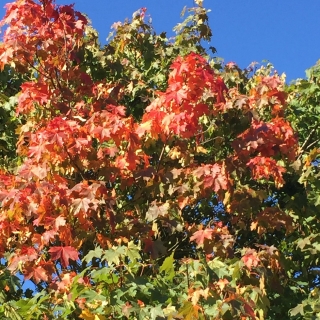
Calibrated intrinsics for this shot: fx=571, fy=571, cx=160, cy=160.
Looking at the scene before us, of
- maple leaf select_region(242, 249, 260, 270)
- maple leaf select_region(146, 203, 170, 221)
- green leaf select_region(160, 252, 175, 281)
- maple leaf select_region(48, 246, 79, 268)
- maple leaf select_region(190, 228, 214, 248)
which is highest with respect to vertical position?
maple leaf select_region(146, 203, 170, 221)

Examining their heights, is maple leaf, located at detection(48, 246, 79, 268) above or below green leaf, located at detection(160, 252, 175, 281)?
above

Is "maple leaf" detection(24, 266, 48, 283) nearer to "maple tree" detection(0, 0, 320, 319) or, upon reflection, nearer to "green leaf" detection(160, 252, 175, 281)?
"maple tree" detection(0, 0, 320, 319)

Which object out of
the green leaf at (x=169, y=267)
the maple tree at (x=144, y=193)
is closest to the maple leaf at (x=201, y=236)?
the maple tree at (x=144, y=193)

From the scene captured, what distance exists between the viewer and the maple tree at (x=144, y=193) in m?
4.03

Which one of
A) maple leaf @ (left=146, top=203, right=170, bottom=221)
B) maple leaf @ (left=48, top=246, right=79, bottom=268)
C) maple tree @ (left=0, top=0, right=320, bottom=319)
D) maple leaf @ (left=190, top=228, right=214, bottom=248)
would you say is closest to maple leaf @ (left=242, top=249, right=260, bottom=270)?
maple tree @ (left=0, top=0, right=320, bottom=319)

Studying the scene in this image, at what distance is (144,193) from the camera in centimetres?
571

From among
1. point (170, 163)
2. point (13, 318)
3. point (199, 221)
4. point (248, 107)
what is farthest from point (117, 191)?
point (13, 318)

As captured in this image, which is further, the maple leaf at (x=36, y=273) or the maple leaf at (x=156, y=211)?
the maple leaf at (x=156, y=211)

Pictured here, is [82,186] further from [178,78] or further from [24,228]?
[178,78]

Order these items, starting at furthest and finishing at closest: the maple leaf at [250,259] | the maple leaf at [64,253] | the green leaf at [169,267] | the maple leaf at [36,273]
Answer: the maple leaf at [250,259], the maple leaf at [36,273], the maple leaf at [64,253], the green leaf at [169,267]

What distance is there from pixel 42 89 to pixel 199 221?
8.16 feet

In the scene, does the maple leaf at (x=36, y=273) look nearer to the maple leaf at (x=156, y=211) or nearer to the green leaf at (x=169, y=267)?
the maple leaf at (x=156, y=211)

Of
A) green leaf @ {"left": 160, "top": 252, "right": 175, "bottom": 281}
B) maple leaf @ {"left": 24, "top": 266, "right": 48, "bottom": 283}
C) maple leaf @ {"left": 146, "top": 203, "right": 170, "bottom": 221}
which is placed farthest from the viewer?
maple leaf @ {"left": 146, "top": 203, "right": 170, "bottom": 221}

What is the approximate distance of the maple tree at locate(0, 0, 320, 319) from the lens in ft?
13.2
